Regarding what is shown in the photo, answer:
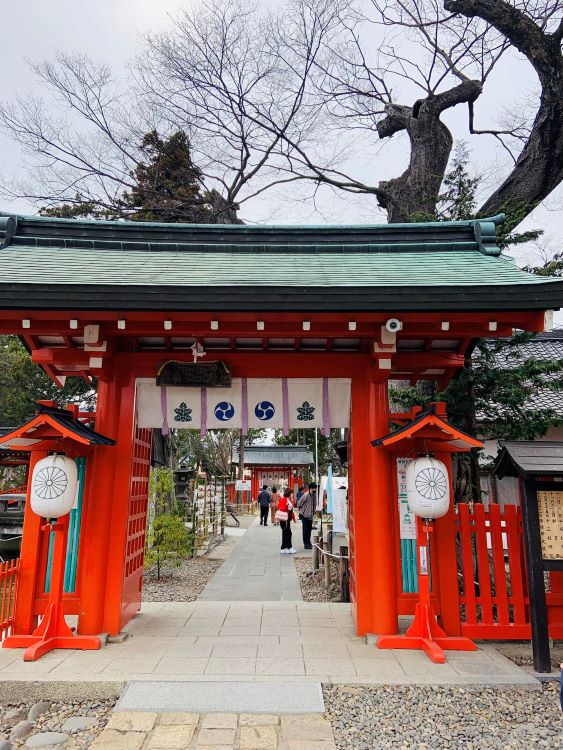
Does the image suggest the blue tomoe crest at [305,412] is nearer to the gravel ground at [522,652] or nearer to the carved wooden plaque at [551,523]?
the carved wooden plaque at [551,523]

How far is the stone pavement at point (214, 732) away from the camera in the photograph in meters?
3.32

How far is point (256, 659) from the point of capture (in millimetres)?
4887

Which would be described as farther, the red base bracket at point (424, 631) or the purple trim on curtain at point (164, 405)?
the purple trim on curtain at point (164, 405)

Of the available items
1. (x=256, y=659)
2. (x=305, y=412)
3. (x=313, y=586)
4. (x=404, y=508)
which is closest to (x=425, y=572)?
(x=404, y=508)

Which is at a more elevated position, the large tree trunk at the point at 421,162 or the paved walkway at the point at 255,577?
the large tree trunk at the point at 421,162

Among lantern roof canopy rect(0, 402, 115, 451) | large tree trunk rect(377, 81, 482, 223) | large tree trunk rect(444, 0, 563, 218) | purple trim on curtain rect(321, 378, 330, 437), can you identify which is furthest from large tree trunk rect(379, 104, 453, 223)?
lantern roof canopy rect(0, 402, 115, 451)

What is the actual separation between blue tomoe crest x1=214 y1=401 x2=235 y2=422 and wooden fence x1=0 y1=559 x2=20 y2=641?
2.81 metres

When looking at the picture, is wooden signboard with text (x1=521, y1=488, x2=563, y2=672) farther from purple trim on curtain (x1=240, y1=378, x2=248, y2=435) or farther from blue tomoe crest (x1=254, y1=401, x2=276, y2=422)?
purple trim on curtain (x1=240, y1=378, x2=248, y2=435)

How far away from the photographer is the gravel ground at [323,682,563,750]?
341cm

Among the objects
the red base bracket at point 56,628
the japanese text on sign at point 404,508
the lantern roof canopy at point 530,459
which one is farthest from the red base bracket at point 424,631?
the red base bracket at point 56,628

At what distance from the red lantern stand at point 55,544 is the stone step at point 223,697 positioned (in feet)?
4.38

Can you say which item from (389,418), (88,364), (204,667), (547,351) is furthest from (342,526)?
(547,351)

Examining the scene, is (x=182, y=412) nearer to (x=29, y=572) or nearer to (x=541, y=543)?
(x=29, y=572)

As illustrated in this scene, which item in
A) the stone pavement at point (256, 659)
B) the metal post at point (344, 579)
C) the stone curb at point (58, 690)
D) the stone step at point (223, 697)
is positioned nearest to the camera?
the stone step at point (223, 697)
